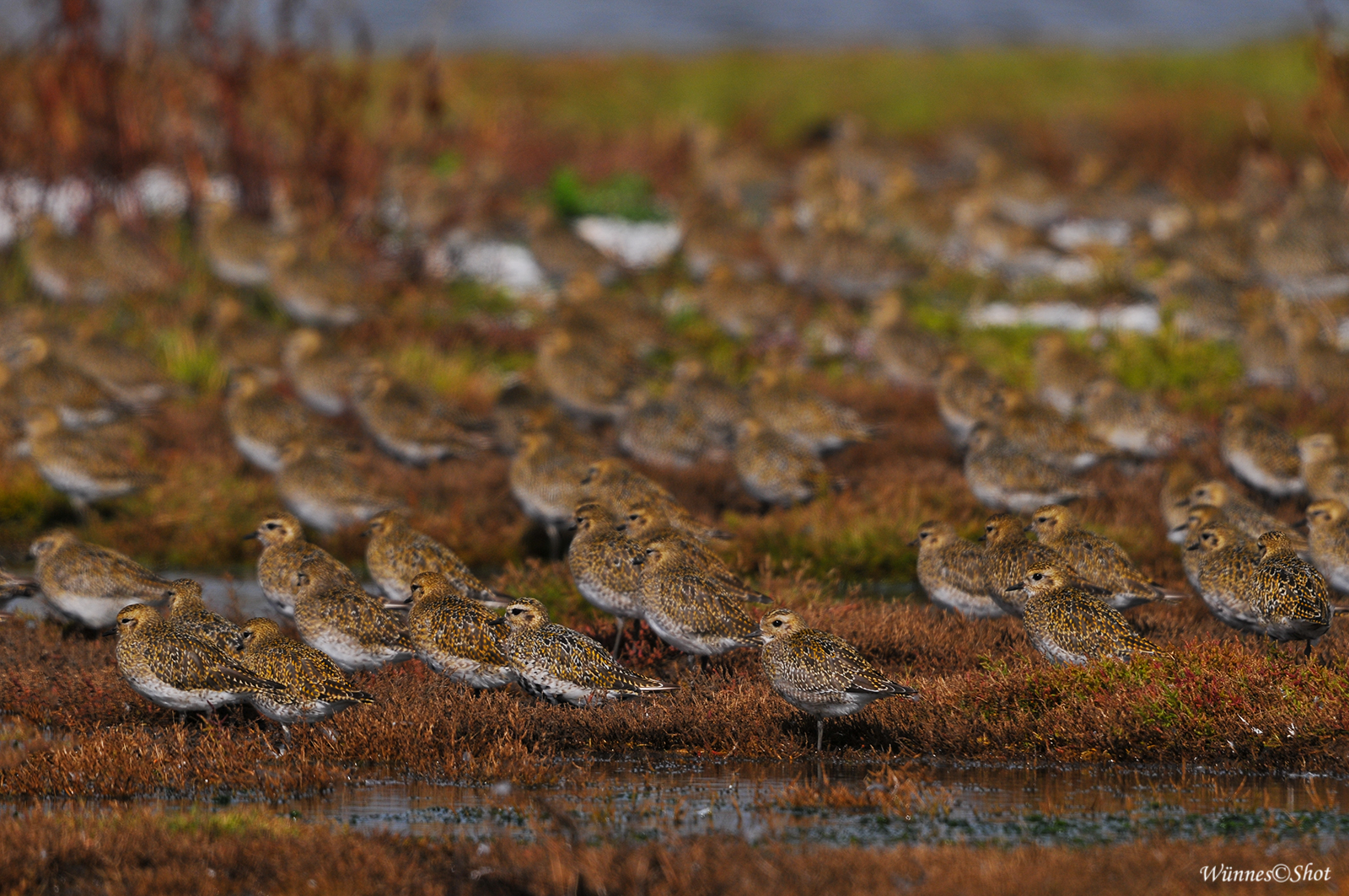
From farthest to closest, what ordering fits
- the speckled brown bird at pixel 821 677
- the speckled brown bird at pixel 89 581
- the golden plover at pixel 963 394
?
the golden plover at pixel 963 394 < the speckled brown bird at pixel 89 581 < the speckled brown bird at pixel 821 677

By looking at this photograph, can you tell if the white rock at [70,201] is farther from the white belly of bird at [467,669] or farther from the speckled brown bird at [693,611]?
the speckled brown bird at [693,611]

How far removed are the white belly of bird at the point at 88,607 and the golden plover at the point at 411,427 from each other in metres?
5.34

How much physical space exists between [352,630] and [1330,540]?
25.0 ft

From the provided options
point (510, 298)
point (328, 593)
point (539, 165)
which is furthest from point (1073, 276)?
point (328, 593)

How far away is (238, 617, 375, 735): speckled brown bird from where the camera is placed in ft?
31.6

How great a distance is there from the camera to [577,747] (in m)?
9.86

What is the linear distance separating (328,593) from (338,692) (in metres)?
1.39

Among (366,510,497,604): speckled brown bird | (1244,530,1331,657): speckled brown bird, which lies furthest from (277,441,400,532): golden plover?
(1244,530,1331,657): speckled brown bird

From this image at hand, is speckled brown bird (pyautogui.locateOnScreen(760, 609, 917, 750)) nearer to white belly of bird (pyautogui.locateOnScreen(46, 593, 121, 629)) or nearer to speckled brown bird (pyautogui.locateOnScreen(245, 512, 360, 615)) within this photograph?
speckled brown bird (pyautogui.locateOnScreen(245, 512, 360, 615))

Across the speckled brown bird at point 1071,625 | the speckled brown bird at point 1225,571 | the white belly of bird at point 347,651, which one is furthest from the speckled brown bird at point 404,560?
the speckled brown bird at point 1225,571

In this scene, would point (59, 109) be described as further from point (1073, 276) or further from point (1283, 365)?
point (1283, 365)

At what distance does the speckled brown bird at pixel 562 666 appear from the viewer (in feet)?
33.3

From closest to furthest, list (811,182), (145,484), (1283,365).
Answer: (145,484) → (1283,365) → (811,182)

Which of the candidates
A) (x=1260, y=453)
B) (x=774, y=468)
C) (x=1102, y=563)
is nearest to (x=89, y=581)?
(x=774, y=468)
